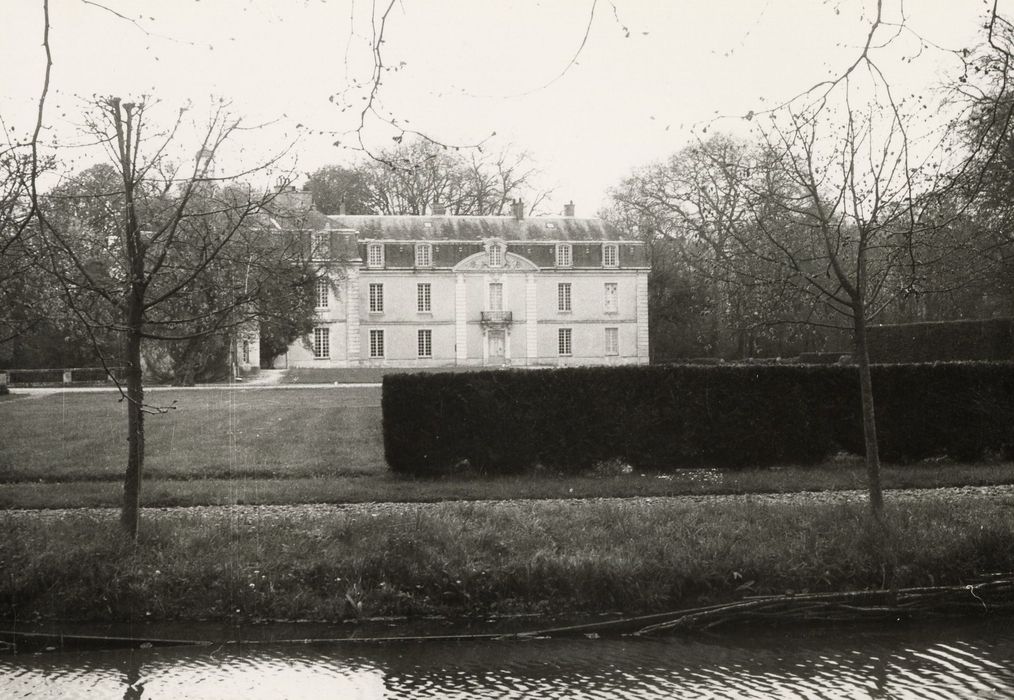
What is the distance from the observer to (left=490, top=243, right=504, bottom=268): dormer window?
49188mm

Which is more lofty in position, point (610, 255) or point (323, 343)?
point (610, 255)

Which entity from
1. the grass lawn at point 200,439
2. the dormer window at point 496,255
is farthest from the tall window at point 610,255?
the grass lawn at point 200,439

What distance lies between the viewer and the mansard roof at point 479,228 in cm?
4844

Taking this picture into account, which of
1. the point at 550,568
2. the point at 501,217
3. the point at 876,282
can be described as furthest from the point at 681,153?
the point at 550,568

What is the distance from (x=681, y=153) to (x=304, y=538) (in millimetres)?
34795

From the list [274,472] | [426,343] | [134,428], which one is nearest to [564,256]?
[426,343]

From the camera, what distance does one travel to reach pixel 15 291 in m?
9.05

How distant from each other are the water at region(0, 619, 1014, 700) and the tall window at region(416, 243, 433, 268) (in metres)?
42.7

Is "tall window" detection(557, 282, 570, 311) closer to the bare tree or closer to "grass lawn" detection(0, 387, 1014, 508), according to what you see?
"grass lawn" detection(0, 387, 1014, 508)

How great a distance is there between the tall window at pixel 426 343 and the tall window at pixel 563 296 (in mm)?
7637

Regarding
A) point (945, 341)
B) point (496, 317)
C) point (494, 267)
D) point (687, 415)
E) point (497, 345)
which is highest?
point (494, 267)

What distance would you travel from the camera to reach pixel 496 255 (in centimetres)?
4950

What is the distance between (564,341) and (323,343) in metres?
13.8

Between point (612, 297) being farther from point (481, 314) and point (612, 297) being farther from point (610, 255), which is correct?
point (481, 314)
